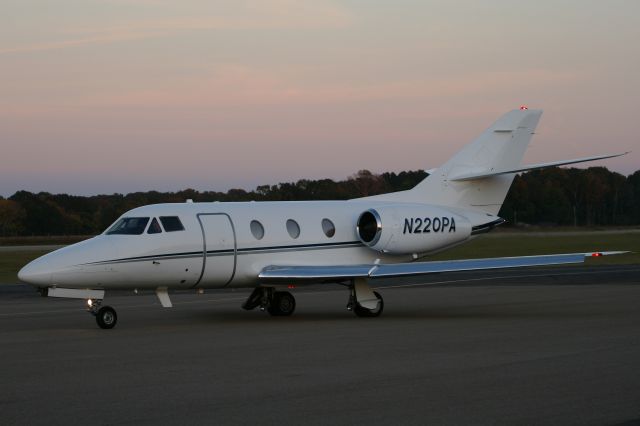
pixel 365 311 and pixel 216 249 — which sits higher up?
pixel 216 249

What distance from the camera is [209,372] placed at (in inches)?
499

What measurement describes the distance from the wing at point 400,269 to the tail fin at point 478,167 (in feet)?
12.3

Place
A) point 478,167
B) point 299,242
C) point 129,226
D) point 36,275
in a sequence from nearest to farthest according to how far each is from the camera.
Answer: point 36,275 → point 129,226 → point 299,242 → point 478,167

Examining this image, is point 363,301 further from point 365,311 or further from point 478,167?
point 478,167

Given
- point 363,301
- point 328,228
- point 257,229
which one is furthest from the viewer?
point 328,228

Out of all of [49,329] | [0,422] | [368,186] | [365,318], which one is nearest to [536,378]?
[0,422]

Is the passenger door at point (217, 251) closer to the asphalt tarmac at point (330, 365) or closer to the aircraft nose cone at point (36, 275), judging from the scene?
the asphalt tarmac at point (330, 365)

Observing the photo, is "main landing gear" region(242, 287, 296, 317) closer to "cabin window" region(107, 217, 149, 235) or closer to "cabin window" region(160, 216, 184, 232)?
"cabin window" region(160, 216, 184, 232)

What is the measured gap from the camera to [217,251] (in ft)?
66.4

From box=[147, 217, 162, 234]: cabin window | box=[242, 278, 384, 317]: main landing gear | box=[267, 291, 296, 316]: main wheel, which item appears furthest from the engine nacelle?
box=[147, 217, 162, 234]: cabin window

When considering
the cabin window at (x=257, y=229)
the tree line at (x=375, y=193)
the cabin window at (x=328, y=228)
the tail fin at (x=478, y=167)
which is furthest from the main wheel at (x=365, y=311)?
the tree line at (x=375, y=193)

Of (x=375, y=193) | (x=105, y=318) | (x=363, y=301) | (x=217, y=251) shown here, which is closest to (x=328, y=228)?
(x=363, y=301)

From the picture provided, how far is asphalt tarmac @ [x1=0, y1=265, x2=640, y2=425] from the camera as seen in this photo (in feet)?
32.1

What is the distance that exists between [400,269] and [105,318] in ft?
19.0
